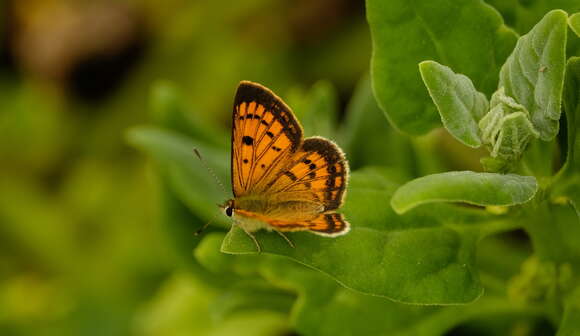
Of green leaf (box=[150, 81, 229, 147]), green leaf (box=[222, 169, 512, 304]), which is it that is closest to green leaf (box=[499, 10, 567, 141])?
green leaf (box=[222, 169, 512, 304])

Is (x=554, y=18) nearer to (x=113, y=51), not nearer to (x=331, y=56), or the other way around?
(x=331, y=56)

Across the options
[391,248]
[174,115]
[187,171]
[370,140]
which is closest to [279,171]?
[391,248]

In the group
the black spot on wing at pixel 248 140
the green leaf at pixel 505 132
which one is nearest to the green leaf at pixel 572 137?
the green leaf at pixel 505 132

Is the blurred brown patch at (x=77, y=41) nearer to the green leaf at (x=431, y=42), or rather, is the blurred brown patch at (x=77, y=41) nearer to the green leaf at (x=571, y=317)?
the green leaf at (x=431, y=42)

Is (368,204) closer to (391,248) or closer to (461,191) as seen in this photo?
(391,248)

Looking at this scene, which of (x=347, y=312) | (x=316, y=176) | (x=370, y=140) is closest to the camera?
(x=316, y=176)

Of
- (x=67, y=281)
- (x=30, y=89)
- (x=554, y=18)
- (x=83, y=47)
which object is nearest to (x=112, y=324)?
(x=67, y=281)
